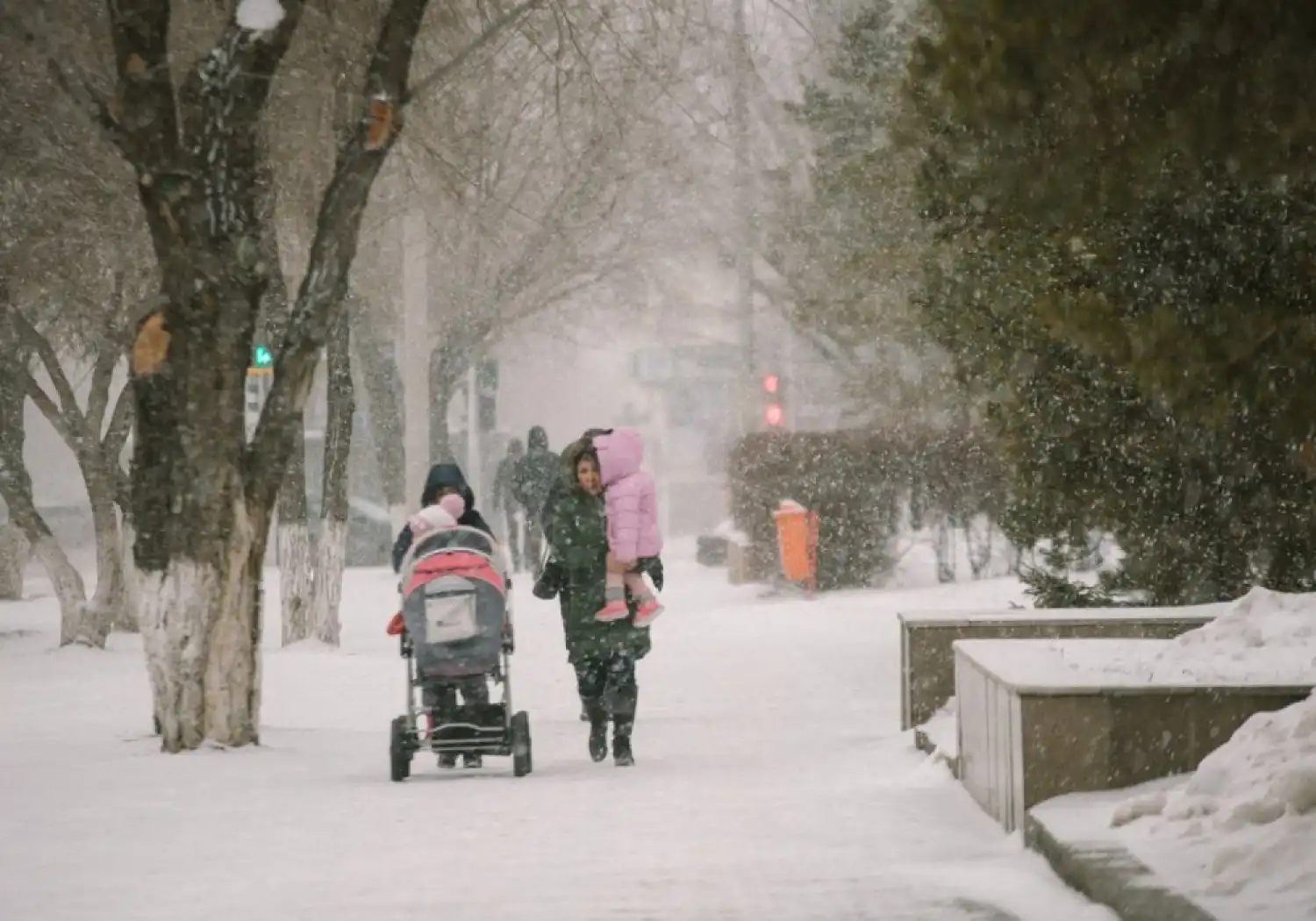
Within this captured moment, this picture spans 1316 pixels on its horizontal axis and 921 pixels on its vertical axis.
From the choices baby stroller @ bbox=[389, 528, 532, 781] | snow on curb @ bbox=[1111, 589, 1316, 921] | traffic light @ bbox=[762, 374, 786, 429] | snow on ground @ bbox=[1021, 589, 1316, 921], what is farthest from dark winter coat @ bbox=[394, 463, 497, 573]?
traffic light @ bbox=[762, 374, 786, 429]

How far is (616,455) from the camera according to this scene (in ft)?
38.7

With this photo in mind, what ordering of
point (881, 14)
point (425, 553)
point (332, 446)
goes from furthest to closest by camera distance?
1. point (881, 14)
2. point (332, 446)
3. point (425, 553)

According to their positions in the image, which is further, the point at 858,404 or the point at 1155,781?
the point at 858,404

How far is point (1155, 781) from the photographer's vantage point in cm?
815

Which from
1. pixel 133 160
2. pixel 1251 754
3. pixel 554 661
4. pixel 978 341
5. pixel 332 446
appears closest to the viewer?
pixel 1251 754

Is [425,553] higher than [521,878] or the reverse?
higher

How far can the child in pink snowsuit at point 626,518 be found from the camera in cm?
1170

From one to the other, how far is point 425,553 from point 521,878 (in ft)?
10.8

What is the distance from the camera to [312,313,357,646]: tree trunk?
21.0 m

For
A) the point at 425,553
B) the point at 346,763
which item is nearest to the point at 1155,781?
the point at 425,553

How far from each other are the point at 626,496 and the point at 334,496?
32.6 ft

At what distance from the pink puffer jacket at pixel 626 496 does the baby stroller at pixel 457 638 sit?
751 millimetres

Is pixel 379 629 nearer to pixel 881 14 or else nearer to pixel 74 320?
pixel 74 320

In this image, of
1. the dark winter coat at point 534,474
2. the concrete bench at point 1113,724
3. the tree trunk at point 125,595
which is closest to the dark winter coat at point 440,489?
the concrete bench at point 1113,724
